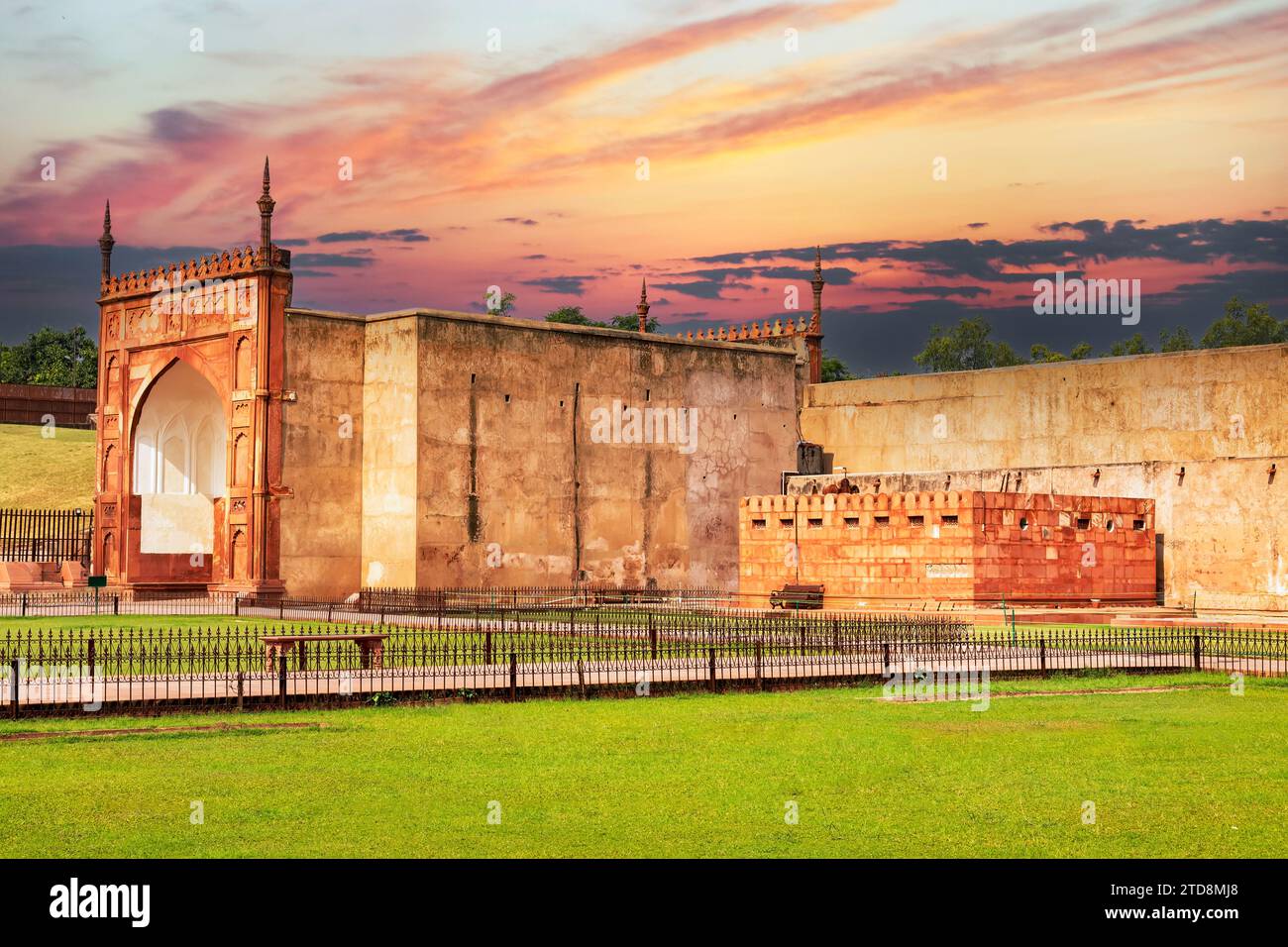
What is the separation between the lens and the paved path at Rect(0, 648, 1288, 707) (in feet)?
55.9

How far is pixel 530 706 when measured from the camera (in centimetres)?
1777

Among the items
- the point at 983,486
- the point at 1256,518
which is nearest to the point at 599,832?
the point at 1256,518

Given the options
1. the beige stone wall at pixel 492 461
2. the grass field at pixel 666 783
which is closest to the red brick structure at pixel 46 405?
the beige stone wall at pixel 492 461

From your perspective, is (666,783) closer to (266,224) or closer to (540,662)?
(540,662)

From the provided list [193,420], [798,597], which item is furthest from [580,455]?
[193,420]

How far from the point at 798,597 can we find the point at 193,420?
18902 mm

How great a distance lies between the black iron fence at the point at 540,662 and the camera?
1748 cm

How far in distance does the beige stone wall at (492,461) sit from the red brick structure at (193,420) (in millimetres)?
871

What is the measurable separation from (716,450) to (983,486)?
26.8 feet

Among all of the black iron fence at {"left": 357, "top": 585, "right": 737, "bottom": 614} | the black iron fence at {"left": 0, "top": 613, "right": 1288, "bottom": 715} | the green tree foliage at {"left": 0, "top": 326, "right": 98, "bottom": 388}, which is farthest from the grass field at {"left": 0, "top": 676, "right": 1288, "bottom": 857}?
the green tree foliage at {"left": 0, "top": 326, "right": 98, "bottom": 388}

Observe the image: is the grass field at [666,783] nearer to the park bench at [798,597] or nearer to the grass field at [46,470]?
the park bench at [798,597]

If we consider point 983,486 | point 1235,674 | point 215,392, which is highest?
point 215,392

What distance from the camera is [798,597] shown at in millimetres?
37094
